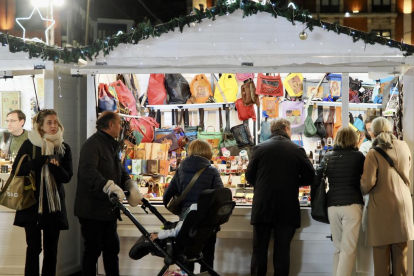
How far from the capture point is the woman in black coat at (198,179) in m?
5.68

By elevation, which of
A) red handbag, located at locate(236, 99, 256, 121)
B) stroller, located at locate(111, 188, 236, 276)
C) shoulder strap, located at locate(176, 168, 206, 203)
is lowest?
stroller, located at locate(111, 188, 236, 276)

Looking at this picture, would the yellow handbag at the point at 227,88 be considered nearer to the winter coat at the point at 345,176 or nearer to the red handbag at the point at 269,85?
the red handbag at the point at 269,85

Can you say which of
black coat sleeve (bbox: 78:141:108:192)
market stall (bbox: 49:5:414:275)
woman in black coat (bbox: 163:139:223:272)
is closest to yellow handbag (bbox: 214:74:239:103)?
market stall (bbox: 49:5:414:275)

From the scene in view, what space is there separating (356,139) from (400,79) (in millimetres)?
1133

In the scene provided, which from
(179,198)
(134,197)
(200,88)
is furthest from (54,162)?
(200,88)

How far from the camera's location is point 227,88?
7855mm

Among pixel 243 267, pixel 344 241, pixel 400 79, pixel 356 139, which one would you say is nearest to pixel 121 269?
pixel 243 267

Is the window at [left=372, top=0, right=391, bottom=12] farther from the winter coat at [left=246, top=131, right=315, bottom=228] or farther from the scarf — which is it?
the scarf

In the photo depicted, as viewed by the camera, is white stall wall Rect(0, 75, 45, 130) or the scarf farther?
white stall wall Rect(0, 75, 45, 130)

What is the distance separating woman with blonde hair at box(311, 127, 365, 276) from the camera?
5.96 metres

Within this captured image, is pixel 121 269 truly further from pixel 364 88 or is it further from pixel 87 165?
pixel 364 88

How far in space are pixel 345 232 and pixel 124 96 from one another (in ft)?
10.4

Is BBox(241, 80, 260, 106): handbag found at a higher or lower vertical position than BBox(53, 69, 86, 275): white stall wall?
higher

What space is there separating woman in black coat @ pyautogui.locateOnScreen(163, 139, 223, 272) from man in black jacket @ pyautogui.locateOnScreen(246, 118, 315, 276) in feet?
1.82
